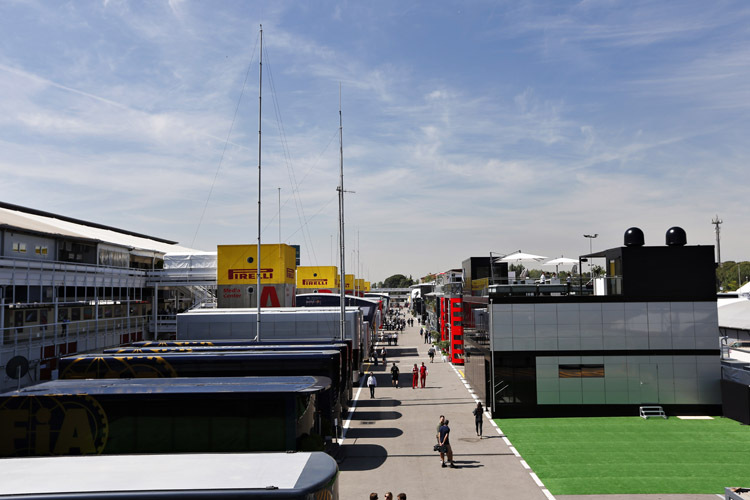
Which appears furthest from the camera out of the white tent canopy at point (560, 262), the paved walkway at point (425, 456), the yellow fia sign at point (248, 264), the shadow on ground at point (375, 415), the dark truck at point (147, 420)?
the yellow fia sign at point (248, 264)

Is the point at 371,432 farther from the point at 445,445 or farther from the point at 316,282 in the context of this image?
the point at 316,282

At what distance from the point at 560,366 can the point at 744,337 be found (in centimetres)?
3527

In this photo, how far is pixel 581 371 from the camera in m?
26.1

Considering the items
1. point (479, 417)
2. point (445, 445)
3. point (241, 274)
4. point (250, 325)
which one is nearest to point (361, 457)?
Answer: point (445, 445)

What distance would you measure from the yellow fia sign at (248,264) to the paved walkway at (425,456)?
1610 cm

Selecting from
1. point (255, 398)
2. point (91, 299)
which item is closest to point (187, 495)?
point (255, 398)

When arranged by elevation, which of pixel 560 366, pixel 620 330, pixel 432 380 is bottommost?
pixel 432 380

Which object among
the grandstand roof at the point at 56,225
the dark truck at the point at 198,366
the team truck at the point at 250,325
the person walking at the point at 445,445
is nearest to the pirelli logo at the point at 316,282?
the grandstand roof at the point at 56,225

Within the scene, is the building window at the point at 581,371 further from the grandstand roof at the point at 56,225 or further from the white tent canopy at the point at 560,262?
the grandstand roof at the point at 56,225

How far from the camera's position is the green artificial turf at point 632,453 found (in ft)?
53.7

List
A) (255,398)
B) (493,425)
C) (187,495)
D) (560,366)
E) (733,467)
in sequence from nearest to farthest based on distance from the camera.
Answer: (187,495) < (255,398) < (733,467) < (493,425) < (560,366)

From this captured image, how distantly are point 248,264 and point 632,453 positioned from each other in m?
31.8

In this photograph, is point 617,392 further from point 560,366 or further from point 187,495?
point 187,495

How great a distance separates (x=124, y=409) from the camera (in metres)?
14.7
